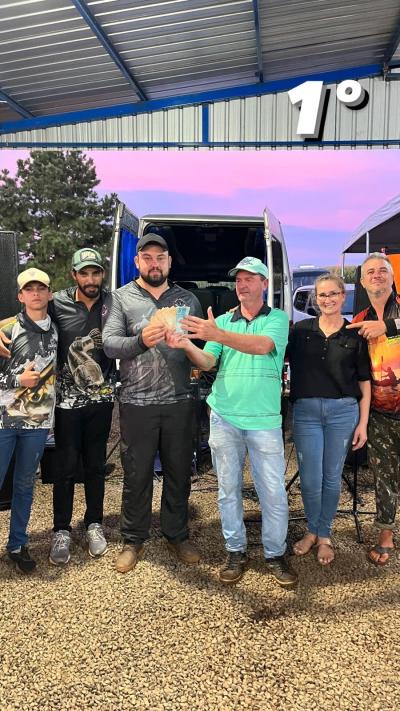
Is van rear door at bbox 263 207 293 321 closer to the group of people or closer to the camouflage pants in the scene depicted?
the group of people

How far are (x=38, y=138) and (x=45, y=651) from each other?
13.4 meters

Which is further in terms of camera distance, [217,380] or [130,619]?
[217,380]

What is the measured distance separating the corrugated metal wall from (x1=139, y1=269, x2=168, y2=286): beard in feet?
35.2

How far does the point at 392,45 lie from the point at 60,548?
11602mm

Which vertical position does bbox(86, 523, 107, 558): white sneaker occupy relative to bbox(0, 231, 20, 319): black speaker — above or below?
below

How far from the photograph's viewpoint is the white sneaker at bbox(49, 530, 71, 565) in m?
2.95

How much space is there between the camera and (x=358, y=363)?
2824mm

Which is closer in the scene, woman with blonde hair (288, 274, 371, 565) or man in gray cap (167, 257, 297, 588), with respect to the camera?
man in gray cap (167, 257, 297, 588)

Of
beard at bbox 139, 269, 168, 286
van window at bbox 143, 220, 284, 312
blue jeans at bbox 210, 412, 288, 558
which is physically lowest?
blue jeans at bbox 210, 412, 288, 558

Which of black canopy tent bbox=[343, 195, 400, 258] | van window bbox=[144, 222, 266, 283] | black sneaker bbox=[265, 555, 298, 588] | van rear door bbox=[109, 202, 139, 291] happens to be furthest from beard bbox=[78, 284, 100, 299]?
black canopy tent bbox=[343, 195, 400, 258]

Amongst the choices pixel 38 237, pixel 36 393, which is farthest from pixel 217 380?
pixel 38 237

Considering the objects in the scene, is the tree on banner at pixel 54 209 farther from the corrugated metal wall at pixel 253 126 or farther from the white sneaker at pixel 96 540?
the white sneaker at pixel 96 540

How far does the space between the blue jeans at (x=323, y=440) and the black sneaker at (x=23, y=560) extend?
1.58 m

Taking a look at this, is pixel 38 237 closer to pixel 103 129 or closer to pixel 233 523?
pixel 103 129
